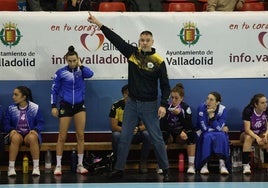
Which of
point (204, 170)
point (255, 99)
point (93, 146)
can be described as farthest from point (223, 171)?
point (93, 146)

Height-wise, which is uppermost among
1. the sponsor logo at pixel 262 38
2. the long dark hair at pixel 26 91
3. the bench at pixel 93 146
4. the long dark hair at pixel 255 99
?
the sponsor logo at pixel 262 38

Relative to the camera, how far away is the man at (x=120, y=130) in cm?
1139

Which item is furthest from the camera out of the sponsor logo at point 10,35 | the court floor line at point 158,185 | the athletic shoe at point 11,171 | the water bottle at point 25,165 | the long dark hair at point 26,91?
the sponsor logo at point 10,35

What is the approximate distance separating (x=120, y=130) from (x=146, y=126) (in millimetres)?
1312

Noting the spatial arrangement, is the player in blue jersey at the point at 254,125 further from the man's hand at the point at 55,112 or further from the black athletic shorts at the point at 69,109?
the man's hand at the point at 55,112

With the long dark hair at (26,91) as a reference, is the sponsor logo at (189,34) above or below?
above

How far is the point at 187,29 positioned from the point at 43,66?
2.81 m

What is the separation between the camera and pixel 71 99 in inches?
449

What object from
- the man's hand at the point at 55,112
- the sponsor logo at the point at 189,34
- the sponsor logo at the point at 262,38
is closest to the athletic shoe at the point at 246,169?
the sponsor logo at the point at 262,38

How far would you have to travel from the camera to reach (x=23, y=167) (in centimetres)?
1154

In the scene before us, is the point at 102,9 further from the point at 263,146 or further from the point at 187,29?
the point at 263,146

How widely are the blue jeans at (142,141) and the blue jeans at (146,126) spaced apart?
0.97m

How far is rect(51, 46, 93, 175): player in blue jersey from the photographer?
11.3 metres

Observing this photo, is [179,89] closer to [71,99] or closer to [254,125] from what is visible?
[254,125]
